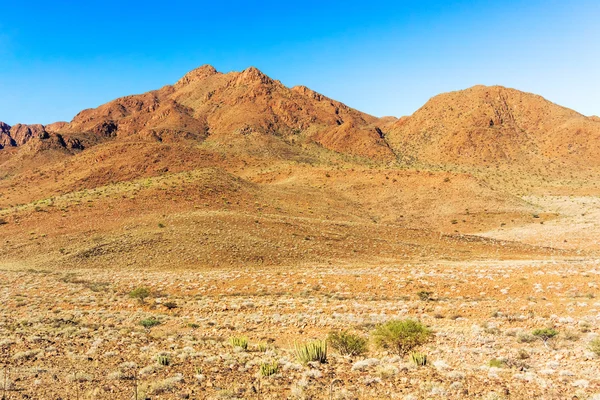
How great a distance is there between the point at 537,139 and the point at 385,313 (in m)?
102

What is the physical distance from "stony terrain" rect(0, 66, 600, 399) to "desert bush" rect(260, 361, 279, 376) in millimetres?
79

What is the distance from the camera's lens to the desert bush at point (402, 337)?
9.20 meters

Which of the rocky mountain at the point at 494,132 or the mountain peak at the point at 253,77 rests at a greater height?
the mountain peak at the point at 253,77

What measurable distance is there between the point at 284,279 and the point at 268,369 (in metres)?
11.0

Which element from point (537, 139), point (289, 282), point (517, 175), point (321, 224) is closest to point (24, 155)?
point (321, 224)

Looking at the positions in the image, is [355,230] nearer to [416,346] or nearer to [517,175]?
[416,346]

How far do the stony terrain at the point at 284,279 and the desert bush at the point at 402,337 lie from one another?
294 millimetres

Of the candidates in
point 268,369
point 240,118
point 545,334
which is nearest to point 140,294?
point 268,369

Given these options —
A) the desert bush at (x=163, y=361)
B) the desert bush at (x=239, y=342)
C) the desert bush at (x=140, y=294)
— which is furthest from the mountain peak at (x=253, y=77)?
the desert bush at (x=163, y=361)

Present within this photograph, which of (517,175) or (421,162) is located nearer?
(517,175)

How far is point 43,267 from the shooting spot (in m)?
24.6

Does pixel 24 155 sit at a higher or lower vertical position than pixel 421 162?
higher

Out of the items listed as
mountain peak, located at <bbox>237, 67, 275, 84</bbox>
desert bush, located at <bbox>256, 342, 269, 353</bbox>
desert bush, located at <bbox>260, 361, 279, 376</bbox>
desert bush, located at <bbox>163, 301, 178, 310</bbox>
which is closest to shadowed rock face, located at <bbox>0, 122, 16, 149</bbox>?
mountain peak, located at <bbox>237, 67, 275, 84</bbox>

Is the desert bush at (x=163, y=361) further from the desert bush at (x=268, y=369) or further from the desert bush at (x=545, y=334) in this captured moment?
the desert bush at (x=545, y=334)
